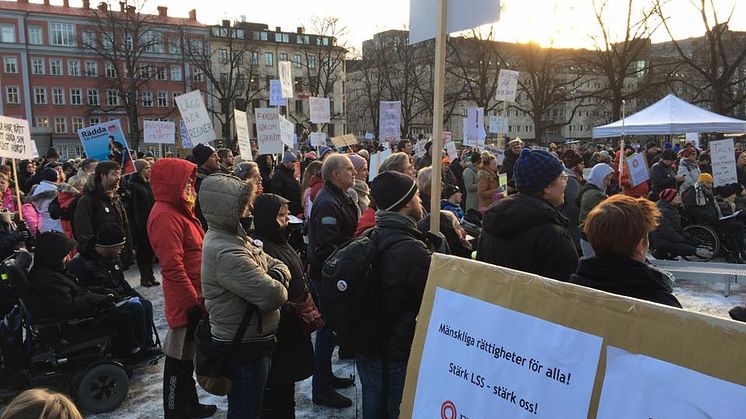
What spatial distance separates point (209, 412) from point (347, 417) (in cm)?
106

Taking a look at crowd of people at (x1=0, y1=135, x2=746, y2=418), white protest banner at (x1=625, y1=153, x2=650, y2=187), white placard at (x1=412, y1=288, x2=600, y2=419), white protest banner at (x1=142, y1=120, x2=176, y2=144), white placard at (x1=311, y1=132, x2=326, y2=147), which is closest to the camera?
white placard at (x1=412, y1=288, x2=600, y2=419)

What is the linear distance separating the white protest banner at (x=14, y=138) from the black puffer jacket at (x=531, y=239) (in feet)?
23.3

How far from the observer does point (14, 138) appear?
25.5 feet

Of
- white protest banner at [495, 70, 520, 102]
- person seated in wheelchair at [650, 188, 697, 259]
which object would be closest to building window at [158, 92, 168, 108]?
white protest banner at [495, 70, 520, 102]

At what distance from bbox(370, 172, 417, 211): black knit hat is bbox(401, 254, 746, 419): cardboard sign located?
2.67ft

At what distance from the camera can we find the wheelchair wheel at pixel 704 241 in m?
9.34

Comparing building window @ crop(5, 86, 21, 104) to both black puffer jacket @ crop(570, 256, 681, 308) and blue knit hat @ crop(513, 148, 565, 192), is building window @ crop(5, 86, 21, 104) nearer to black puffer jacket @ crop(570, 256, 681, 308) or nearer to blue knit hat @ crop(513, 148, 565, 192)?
blue knit hat @ crop(513, 148, 565, 192)

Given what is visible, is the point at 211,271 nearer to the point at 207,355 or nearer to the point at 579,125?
the point at 207,355

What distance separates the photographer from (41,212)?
844 cm

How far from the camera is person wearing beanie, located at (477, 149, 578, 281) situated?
2.90 meters

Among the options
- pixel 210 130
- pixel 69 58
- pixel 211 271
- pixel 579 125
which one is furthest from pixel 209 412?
pixel 579 125

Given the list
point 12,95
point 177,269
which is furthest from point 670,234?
point 12,95

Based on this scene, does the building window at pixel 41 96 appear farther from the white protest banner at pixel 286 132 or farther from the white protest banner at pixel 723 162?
the white protest banner at pixel 723 162

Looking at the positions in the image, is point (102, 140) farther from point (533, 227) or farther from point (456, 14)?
point (533, 227)
